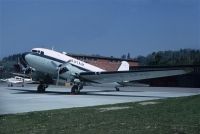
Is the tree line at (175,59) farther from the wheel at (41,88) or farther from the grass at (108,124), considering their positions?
the grass at (108,124)

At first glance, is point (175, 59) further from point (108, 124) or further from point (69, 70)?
point (108, 124)

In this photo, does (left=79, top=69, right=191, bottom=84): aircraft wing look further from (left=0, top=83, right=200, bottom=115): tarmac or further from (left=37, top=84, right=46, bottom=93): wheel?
(left=37, top=84, right=46, bottom=93): wheel

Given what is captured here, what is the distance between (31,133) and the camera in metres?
10.8

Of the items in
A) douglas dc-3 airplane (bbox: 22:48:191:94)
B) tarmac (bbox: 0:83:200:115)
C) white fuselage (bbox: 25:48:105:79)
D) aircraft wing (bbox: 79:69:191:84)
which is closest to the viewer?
tarmac (bbox: 0:83:200:115)

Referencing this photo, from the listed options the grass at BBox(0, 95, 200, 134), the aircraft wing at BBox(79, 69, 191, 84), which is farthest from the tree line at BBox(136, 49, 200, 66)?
the grass at BBox(0, 95, 200, 134)

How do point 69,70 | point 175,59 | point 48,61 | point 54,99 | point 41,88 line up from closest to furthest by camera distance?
point 54,99 → point 48,61 → point 69,70 → point 41,88 → point 175,59

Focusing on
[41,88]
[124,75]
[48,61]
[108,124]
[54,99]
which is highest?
[48,61]

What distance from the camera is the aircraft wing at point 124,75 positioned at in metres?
34.0

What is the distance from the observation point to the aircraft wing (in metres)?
34.0

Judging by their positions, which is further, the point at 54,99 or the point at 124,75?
the point at 124,75

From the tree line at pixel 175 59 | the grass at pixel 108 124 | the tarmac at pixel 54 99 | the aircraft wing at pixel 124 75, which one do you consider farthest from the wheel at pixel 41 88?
the tree line at pixel 175 59

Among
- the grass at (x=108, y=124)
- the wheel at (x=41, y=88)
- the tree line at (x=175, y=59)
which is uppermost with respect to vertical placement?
the tree line at (x=175, y=59)

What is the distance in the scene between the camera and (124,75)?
3506 cm

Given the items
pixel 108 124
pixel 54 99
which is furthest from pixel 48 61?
pixel 108 124
